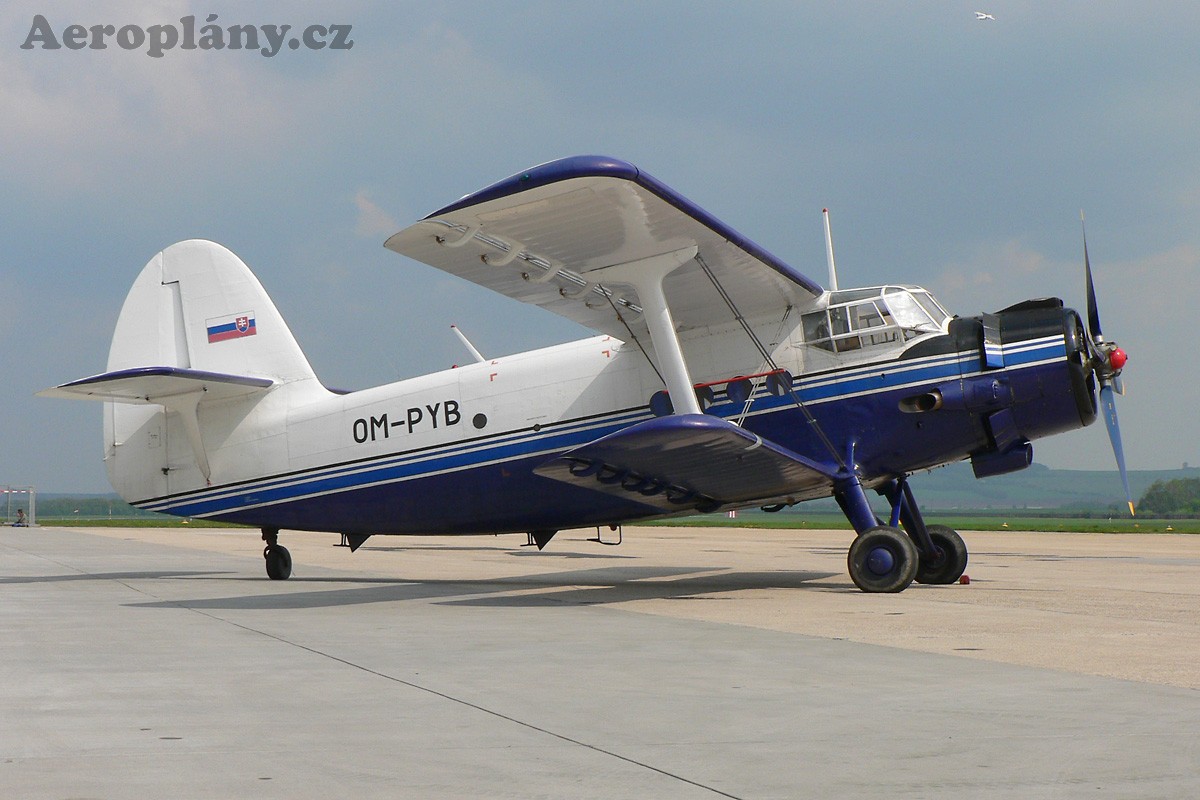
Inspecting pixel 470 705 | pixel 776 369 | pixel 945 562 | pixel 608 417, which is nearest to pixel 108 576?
pixel 608 417

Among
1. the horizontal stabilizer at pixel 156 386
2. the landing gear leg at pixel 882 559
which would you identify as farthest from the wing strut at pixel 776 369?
the horizontal stabilizer at pixel 156 386

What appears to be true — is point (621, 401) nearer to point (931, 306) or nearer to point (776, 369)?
point (776, 369)

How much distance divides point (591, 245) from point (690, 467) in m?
2.65

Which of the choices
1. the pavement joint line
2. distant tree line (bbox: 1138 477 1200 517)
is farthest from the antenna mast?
distant tree line (bbox: 1138 477 1200 517)

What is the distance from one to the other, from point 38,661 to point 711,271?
7.84 meters

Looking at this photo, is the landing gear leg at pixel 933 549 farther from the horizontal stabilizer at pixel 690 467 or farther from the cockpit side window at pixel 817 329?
the cockpit side window at pixel 817 329

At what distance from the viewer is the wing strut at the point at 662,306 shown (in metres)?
11.9

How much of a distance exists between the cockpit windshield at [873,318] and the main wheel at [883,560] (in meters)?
2.19

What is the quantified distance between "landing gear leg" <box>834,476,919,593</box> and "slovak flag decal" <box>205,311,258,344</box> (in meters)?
9.52

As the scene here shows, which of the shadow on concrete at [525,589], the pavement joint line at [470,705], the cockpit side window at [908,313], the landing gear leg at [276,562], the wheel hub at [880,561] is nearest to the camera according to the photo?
the pavement joint line at [470,705]

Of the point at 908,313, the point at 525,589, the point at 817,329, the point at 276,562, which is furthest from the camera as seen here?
the point at 276,562

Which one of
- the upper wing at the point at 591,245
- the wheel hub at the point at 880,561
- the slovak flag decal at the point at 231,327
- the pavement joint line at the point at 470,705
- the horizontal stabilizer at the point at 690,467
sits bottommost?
the wheel hub at the point at 880,561

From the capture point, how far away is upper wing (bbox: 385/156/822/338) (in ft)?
32.6

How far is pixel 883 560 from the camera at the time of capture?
474 inches
